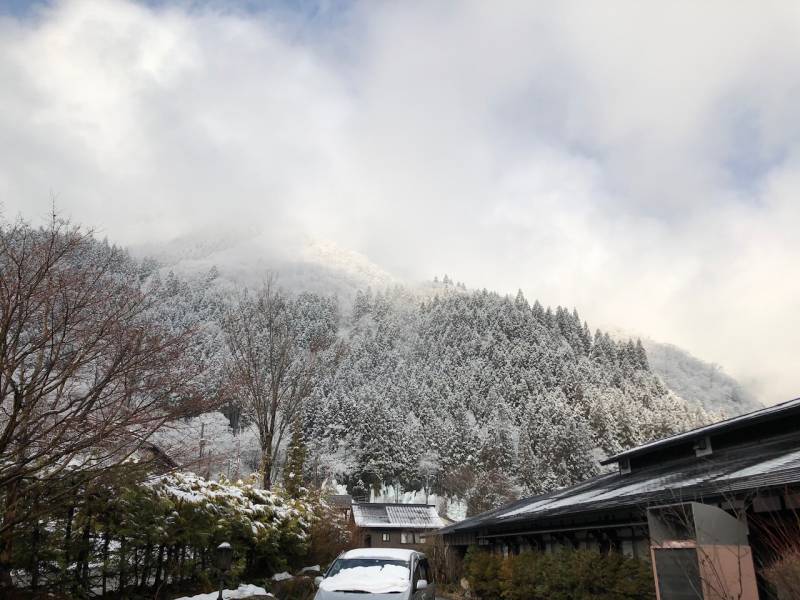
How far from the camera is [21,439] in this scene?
26.2 feet

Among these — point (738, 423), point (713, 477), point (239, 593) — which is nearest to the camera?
point (713, 477)

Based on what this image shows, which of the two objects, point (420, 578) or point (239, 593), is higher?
point (420, 578)

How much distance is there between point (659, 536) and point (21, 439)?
33.3 feet

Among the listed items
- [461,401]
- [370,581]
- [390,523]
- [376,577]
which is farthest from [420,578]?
[461,401]

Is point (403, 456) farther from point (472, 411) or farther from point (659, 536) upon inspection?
point (659, 536)

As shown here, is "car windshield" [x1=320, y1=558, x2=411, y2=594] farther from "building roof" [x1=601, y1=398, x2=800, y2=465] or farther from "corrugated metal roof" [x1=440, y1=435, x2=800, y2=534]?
"building roof" [x1=601, y1=398, x2=800, y2=465]

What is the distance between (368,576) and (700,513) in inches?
212

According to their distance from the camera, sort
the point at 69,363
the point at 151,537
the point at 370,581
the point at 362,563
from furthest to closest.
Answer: the point at 151,537
the point at 362,563
the point at 370,581
the point at 69,363

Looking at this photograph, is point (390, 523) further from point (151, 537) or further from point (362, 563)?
point (362, 563)

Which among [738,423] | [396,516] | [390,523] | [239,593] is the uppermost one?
[738,423]

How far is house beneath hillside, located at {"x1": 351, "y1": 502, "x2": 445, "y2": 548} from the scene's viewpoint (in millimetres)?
53281

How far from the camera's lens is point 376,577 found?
9.48 m

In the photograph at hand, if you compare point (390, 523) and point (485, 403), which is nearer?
point (390, 523)

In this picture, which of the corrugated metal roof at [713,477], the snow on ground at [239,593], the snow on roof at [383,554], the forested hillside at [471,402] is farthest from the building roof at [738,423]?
the forested hillside at [471,402]
